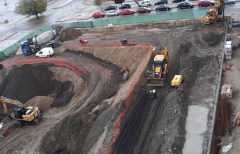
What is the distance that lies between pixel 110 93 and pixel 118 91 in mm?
969

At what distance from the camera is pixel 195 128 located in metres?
24.4

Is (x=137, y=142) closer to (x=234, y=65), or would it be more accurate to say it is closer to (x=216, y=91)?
(x=216, y=91)

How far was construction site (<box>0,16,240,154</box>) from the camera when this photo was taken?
24.9 m

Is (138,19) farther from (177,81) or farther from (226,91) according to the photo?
(226,91)

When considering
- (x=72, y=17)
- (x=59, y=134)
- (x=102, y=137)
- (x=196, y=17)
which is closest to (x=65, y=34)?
(x=72, y=17)

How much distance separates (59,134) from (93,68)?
13.1m

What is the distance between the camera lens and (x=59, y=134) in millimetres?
28359

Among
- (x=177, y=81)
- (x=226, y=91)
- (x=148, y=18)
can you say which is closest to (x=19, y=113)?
(x=177, y=81)

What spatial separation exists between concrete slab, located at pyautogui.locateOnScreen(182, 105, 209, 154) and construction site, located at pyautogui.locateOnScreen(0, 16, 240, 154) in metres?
0.09

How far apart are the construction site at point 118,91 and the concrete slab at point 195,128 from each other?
85mm

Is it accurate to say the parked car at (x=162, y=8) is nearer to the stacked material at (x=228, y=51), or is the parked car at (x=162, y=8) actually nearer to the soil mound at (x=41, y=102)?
the stacked material at (x=228, y=51)

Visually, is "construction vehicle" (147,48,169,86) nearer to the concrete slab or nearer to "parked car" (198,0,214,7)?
the concrete slab

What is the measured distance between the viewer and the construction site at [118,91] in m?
24.9

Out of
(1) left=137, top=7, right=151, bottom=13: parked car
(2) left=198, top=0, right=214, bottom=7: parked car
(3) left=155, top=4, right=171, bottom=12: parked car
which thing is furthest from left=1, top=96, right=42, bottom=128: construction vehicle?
(2) left=198, top=0, right=214, bottom=7: parked car
